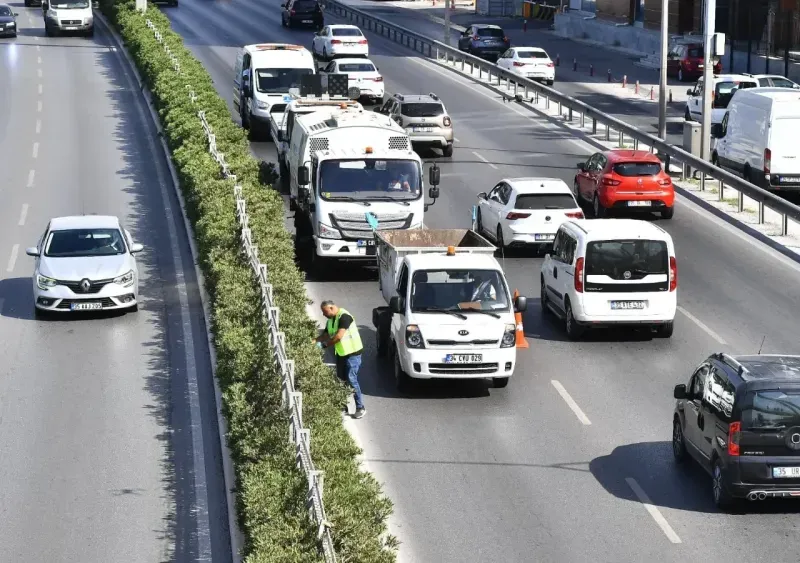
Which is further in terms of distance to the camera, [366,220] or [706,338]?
[366,220]

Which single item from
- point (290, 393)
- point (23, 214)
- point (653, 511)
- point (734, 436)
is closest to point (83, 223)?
point (23, 214)

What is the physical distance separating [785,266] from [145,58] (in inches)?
1152

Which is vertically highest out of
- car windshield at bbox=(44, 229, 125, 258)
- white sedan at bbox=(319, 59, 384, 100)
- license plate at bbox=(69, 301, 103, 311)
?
white sedan at bbox=(319, 59, 384, 100)

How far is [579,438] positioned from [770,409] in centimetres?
379

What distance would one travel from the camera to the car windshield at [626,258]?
78.8 feet

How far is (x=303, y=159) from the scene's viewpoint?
3138 cm

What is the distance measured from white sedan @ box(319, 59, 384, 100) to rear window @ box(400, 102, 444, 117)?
8.66 meters

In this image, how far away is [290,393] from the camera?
17.2m

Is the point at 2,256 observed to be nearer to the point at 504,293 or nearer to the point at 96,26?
the point at 504,293

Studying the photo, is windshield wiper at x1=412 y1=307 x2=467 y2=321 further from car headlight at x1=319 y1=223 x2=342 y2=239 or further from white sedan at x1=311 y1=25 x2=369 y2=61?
white sedan at x1=311 y1=25 x2=369 y2=61

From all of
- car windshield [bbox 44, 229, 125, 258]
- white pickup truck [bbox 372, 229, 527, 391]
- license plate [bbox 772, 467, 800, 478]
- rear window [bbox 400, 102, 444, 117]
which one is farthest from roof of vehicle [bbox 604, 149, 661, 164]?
license plate [bbox 772, 467, 800, 478]

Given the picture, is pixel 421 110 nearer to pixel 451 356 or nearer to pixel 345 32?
pixel 451 356

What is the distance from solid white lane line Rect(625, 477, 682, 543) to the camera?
1623 centimetres

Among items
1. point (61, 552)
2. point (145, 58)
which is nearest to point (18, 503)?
point (61, 552)
